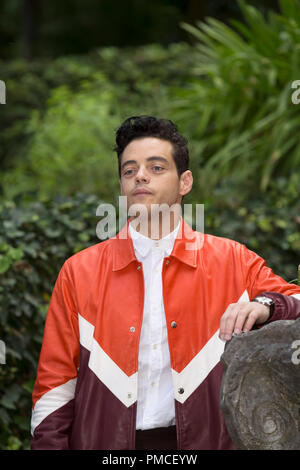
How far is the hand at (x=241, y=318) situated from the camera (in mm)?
1704

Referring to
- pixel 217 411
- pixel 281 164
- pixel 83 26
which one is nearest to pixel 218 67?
pixel 281 164

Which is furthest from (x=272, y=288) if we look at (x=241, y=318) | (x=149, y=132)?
(x=149, y=132)

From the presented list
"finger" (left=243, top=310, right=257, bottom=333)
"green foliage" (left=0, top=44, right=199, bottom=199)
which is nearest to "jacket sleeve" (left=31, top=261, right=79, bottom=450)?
"finger" (left=243, top=310, right=257, bottom=333)

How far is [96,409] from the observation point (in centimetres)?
196

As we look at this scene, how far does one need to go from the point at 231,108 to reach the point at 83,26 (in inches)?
460

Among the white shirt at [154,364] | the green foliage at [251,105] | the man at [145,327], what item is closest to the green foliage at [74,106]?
the green foliage at [251,105]

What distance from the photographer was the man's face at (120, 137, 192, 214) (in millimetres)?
2025

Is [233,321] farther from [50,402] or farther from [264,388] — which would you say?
[50,402]

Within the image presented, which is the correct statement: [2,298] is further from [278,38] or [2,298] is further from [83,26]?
[83,26]

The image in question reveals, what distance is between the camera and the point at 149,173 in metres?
2.06

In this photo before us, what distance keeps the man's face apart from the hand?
0.50m

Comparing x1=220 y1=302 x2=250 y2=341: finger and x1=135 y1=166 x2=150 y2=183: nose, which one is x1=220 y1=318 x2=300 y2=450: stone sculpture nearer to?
x1=220 y1=302 x2=250 y2=341: finger

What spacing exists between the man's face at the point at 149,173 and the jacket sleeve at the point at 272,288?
1.17ft

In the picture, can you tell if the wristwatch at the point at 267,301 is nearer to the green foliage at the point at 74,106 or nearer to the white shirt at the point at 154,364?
the white shirt at the point at 154,364
